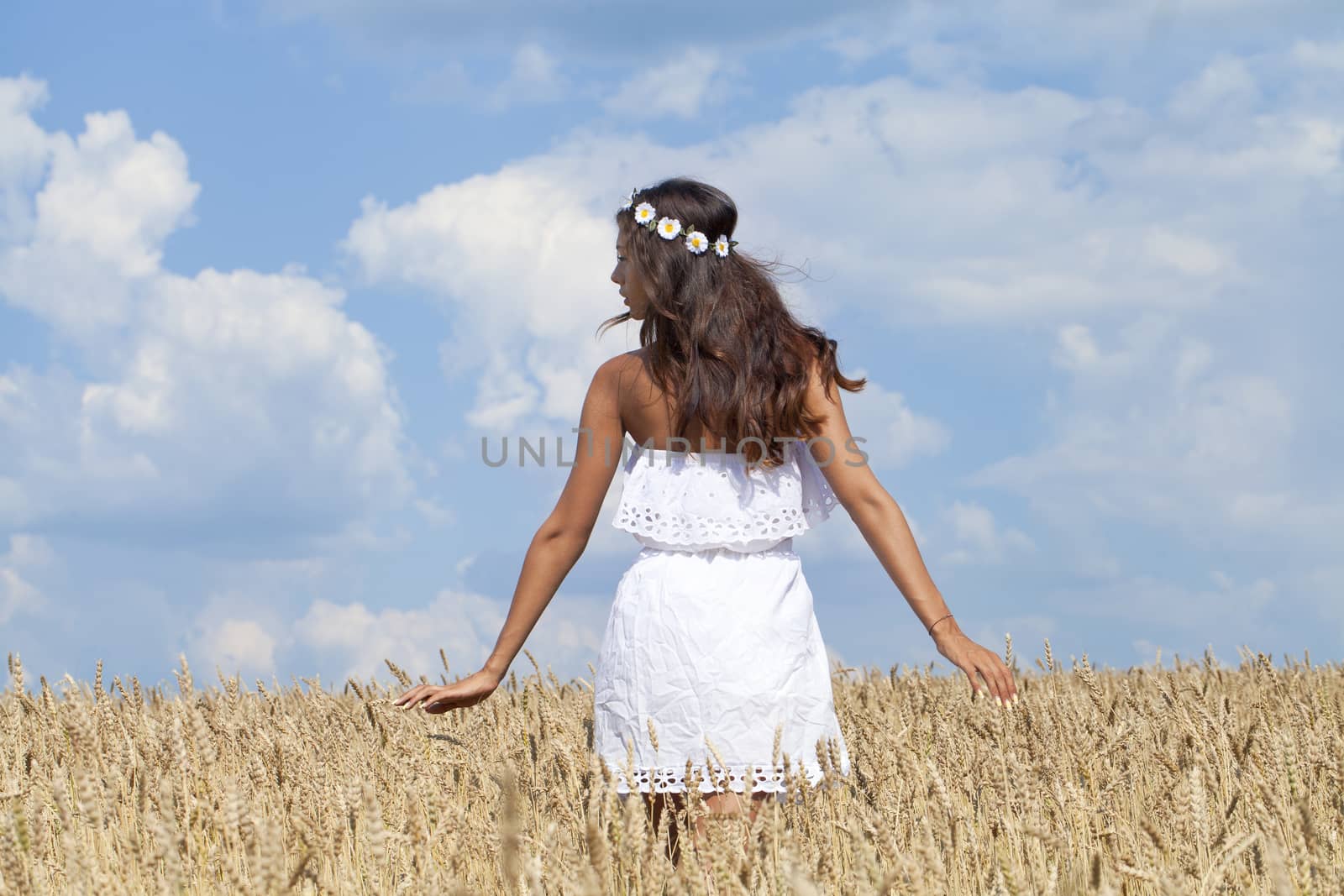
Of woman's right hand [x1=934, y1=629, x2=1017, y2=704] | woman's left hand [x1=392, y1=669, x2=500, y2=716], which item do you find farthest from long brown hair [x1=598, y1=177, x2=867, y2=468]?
woman's left hand [x1=392, y1=669, x2=500, y2=716]

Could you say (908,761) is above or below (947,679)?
below

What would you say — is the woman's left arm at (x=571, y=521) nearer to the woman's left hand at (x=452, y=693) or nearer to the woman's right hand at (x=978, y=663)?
the woman's left hand at (x=452, y=693)

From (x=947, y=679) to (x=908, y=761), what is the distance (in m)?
4.26

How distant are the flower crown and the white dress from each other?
549 mm

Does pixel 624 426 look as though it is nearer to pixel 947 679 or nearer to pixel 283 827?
pixel 283 827

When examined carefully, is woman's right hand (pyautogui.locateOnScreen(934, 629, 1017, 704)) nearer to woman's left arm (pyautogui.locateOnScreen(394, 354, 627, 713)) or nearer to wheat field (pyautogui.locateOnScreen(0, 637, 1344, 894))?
wheat field (pyautogui.locateOnScreen(0, 637, 1344, 894))

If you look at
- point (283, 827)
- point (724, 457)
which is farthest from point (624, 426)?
point (283, 827)

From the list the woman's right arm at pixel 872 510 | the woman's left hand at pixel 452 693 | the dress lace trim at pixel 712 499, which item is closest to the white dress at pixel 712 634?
the dress lace trim at pixel 712 499

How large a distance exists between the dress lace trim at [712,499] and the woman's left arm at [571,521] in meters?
0.09

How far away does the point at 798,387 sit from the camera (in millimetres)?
3143

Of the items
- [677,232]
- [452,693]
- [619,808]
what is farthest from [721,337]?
[619,808]

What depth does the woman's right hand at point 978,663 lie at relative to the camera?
2916 millimetres

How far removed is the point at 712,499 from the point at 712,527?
0.23ft

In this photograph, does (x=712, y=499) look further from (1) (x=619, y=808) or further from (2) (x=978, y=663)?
(1) (x=619, y=808)
